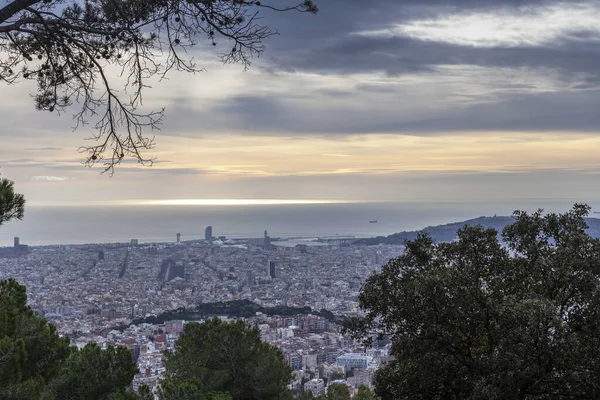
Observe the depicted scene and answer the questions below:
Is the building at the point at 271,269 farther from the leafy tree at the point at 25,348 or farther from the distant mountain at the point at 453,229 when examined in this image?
the leafy tree at the point at 25,348

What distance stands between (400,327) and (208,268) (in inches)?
1971

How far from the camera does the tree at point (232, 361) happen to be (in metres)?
9.31

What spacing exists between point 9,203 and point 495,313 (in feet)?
13.8

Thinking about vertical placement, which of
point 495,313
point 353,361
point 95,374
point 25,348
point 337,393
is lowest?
point 353,361

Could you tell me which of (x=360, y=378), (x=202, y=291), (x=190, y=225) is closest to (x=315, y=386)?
(x=360, y=378)

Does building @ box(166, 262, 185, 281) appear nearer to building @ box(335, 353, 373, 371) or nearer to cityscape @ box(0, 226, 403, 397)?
cityscape @ box(0, 226, 403, 397)

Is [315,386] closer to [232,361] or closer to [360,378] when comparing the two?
[360,378]

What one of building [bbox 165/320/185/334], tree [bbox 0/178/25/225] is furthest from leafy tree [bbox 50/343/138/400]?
building [bbox 165/320/185/334]

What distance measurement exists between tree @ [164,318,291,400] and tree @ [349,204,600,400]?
10.7ft

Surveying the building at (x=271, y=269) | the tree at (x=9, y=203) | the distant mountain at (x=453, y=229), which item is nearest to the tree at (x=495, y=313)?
the distant mountain at (x=453, y=229)

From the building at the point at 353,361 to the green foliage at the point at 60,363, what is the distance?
16889mm

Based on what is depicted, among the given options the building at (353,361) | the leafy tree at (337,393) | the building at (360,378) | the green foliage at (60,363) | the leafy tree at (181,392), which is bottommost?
the building at (353,361)

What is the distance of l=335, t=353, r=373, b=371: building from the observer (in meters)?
23.2

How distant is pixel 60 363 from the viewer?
730 centimetres
